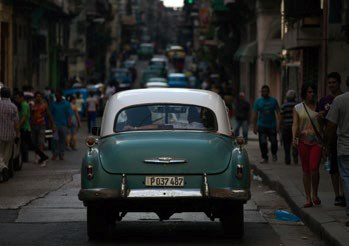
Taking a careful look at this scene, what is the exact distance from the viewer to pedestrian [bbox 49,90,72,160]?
94.9 ft

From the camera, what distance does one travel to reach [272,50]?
47719mm

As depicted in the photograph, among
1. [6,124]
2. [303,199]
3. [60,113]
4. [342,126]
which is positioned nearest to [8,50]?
[60,113]

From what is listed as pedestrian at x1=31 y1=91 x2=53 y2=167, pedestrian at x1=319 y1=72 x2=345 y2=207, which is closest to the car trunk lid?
pedestrian at x1=319 y1=72 x2=345 y2=207

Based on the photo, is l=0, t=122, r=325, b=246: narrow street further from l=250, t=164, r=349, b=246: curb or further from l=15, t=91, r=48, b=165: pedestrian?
l=15, t=91, r=48, b=165: pedestrian

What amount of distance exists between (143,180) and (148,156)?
0.87ft

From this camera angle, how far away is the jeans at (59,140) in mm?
28984

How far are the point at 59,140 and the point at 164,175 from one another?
17.1 m

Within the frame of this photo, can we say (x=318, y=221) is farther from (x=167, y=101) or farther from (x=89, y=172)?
(x=89, y=172)

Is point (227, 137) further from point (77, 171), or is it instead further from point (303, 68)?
point (303, 68)

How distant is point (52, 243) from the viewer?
1290cm

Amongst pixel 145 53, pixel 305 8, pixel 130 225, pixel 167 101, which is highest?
pixel 305 8

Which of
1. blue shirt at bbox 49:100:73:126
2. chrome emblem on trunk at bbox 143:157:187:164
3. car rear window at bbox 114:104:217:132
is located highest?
car rear window at bbox 114:104:217:132

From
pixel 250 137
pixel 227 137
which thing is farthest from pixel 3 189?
pixel 250 137

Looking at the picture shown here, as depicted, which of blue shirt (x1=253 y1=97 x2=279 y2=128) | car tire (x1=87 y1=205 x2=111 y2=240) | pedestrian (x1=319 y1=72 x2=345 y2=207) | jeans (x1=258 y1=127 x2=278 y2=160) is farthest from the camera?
jeans (x1=258 y1=127 x2=278 y2=160)
